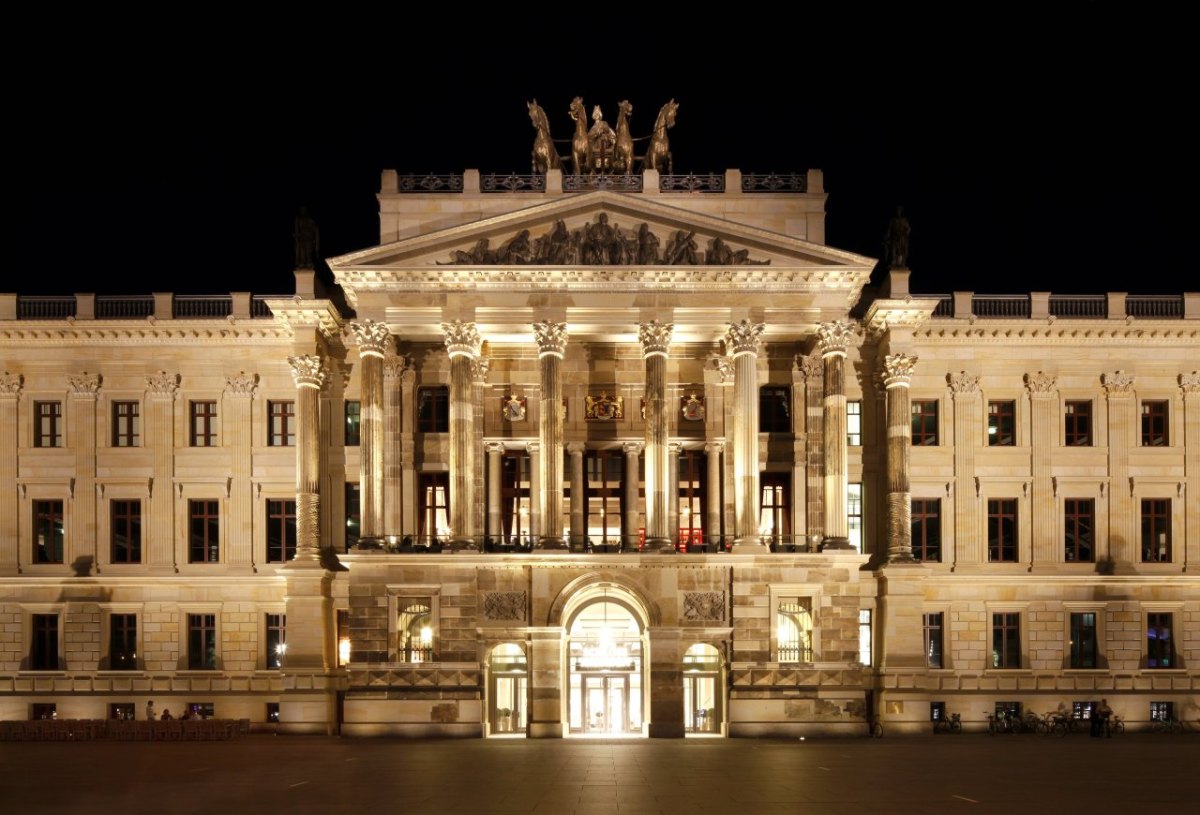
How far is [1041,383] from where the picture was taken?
6938 cm

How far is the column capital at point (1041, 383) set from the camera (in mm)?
69375

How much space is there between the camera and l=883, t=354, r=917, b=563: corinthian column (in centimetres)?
6538

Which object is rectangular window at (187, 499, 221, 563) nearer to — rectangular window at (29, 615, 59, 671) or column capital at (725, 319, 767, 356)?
rectangular window at (29, 615, 59, 671)

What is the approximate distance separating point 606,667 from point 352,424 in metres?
17.9

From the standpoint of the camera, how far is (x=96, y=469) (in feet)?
227

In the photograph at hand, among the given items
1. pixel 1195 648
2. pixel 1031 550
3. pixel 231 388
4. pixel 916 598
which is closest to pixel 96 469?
pixel 231 388

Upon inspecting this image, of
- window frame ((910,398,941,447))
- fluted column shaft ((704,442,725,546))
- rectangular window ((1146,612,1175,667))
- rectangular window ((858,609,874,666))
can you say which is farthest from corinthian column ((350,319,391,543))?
rectangular window ((1146,612,1175,667))

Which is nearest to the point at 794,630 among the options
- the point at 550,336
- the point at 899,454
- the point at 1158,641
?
the point at 899,454

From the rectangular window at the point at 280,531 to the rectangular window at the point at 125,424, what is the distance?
7748 mm

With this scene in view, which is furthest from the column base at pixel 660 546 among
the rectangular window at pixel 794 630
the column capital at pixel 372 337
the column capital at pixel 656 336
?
the column capital at pixel 372 337

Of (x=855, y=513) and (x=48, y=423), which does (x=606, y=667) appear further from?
(x=48, y=423)

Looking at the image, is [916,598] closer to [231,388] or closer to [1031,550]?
[1031,550]

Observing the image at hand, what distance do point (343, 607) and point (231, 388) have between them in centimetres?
1248

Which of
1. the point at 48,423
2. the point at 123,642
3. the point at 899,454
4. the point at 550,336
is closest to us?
the point at 550,336
